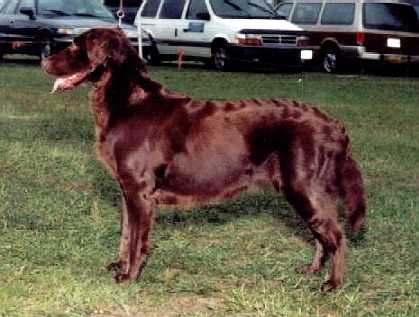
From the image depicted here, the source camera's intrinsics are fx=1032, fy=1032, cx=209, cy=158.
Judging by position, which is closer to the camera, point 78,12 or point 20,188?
point 20,188

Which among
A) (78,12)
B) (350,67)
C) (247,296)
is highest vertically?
(247,296)

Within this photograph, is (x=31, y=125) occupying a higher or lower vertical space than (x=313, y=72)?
higher

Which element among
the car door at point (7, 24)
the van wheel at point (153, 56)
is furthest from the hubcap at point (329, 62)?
the car door at point (7, 24)

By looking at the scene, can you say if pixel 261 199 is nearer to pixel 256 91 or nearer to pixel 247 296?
pixel 247 296

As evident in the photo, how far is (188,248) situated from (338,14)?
67.2 ft

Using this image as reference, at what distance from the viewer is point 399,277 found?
627cm

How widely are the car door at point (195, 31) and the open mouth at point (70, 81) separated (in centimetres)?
1944

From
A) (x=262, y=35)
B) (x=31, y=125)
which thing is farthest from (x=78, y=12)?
(x=31, y=125)

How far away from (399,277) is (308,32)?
20444 millimetres

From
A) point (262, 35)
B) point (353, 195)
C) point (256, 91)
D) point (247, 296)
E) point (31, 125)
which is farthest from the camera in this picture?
point (262, 35)

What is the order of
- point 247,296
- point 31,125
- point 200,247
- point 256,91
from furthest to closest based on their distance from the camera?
point 256,91 → point 31,125 → point 200,247 → point 247,296

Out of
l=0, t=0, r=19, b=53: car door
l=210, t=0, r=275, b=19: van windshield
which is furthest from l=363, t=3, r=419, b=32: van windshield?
l=0, t=0, r=19, b=53: car door

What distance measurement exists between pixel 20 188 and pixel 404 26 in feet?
61.5

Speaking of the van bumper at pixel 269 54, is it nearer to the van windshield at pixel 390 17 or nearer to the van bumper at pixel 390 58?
the van bumper at pixel 390 58
